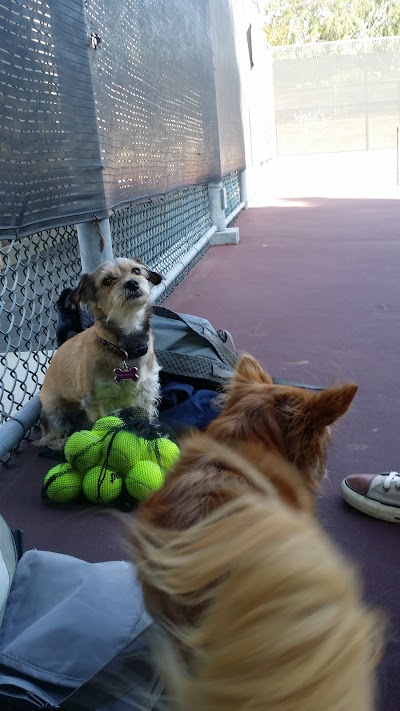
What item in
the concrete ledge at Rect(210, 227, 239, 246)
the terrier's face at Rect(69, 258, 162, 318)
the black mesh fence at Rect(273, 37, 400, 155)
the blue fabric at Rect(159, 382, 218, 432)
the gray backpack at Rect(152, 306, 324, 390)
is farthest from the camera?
the black mesh fence at Rect(273, 37, 400, 155)

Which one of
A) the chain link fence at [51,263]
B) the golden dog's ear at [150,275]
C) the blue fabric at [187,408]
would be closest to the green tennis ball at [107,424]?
the blue fabric at [187,408]

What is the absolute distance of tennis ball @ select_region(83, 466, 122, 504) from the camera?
304 cm

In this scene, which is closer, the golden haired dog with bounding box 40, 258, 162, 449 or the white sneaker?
the white sneaker

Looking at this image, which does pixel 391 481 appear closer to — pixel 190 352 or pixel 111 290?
pixel 190 352

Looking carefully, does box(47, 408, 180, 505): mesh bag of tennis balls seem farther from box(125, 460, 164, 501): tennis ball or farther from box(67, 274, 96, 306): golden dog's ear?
box(67, 274, 96, 306): golden dog's ear

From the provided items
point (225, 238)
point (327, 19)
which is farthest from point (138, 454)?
point (327, 19)

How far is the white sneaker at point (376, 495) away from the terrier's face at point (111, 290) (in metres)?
1.74

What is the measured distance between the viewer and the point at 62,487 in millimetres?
3119

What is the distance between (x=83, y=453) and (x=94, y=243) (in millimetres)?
1568

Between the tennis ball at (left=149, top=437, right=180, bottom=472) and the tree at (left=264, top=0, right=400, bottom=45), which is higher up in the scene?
the tree at (left=264, top=0, right=400, bottom=45)

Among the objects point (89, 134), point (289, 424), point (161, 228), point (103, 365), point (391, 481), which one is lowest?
point (391, 481)

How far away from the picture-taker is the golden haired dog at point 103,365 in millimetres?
3861

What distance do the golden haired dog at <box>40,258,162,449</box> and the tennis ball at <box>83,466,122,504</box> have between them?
27.9 inches

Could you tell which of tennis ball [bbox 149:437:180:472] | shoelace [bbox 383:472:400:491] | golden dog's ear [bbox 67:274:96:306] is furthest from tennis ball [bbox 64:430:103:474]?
shoelace [bbox 383:472:400:491]
